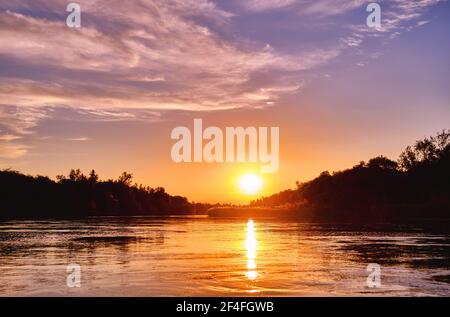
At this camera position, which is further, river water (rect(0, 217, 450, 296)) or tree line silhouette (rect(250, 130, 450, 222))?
tree line silhouette (rect(250, 130, 450, 222))

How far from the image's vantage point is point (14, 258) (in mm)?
29047

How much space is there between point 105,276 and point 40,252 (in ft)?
41.7

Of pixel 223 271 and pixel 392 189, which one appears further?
pixel 392 189

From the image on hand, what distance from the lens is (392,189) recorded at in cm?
16712

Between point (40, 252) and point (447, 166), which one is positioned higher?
point (447, 166)

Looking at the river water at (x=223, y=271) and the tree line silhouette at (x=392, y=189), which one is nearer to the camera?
the river water at (x=223, y=271)

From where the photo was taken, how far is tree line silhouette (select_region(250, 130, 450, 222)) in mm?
149125

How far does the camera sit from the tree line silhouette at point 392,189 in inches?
5871
